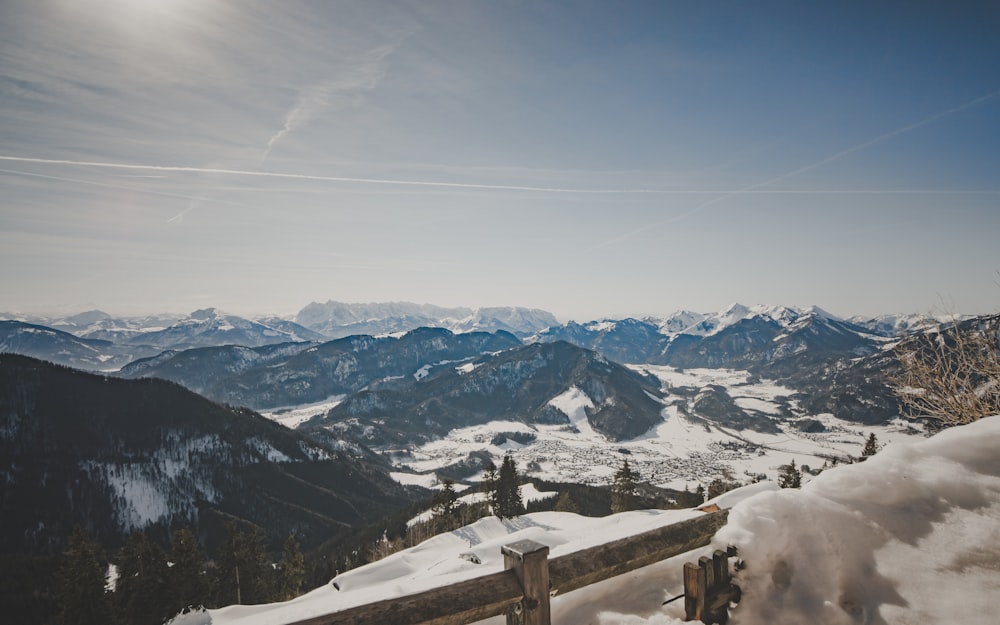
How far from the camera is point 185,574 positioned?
116ft

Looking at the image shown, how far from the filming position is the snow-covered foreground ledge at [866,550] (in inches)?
190

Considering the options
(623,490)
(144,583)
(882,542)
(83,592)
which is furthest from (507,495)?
(882,542)

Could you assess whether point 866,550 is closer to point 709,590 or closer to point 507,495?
point 709,590

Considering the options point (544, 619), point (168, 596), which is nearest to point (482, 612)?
point (544, 619)

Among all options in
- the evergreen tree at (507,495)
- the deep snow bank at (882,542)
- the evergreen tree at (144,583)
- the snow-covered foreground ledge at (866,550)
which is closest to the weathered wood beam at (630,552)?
the snow-covered foreground ledge at (866,550)

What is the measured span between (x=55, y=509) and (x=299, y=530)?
8833 centimetres

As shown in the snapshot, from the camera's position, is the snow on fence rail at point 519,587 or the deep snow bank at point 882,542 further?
the deep snow bank at point 882,542

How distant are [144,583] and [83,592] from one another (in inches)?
157

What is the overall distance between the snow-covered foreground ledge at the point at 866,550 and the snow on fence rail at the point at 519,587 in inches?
10.5

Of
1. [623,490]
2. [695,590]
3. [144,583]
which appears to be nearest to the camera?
[695,590]

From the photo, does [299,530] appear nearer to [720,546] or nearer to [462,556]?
[462,556]

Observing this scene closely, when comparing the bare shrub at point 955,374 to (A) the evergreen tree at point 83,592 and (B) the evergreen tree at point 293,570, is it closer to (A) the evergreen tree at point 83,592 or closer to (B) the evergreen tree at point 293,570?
(A) the evergreen tree at point 83,592

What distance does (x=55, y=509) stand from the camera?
6521 inches

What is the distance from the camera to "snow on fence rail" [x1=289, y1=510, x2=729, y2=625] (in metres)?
3.97
